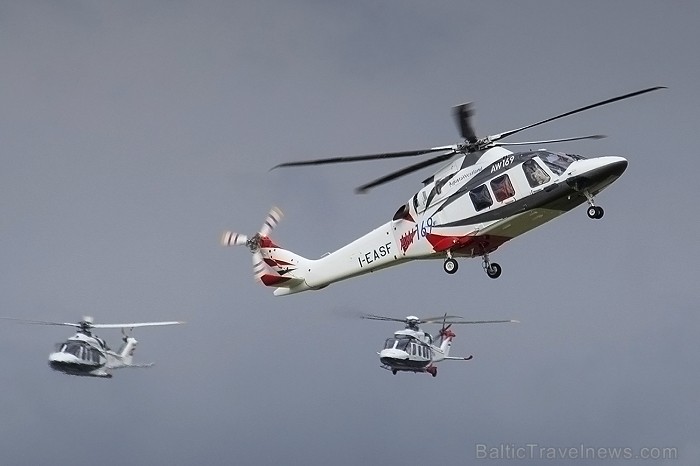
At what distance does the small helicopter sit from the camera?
3541 inches

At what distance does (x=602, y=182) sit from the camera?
47.8 m

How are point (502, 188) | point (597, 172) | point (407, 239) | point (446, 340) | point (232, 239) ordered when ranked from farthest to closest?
point (446, 340), point (232, 239), point (407, 239), point (502, 188), point (597, 172)

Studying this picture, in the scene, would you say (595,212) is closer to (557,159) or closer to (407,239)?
(557,159)

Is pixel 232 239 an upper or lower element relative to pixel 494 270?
upper

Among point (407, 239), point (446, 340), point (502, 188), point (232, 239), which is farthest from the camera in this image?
point (446, 340)

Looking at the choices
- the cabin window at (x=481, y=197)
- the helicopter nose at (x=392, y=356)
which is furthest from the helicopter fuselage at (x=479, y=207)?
the helicopter nose at (x=392, y=356)

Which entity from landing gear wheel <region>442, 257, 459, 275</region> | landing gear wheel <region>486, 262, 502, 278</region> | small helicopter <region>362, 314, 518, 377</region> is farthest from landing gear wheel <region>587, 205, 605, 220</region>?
small helicopter <region>362, 314, 518, 377</region>

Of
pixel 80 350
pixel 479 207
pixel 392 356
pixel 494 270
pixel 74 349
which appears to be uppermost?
pixel 74 349

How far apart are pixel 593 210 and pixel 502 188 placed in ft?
12.6

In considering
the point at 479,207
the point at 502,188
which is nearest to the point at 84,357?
the point at 479,207

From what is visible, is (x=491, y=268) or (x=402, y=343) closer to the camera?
(x=491, y=268)

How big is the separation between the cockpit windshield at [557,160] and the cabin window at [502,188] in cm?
164

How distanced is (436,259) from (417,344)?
3905 cm

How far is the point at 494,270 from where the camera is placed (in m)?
51.9
